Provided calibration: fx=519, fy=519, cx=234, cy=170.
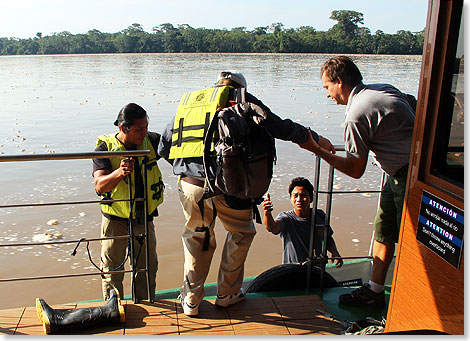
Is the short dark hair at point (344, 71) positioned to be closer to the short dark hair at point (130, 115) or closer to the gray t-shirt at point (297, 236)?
the short dark hair at point (130, 115)

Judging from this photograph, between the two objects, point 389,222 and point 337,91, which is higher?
point 337,91

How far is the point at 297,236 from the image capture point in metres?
4.74

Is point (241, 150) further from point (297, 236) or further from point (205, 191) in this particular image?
point (297, 236)

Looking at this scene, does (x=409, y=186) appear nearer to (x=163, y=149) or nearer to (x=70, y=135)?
(x=163, y=149)

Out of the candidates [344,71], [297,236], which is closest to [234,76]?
[344,71]

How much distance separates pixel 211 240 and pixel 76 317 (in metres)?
0.98

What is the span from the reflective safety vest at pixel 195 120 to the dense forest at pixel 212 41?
7140 cm

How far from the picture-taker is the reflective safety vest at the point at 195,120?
3.20m

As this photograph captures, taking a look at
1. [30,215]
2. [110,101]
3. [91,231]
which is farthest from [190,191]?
[110,101]

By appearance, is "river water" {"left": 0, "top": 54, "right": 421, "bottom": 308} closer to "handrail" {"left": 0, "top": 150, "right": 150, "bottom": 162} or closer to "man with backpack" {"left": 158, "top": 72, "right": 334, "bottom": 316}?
"man with backpack" {"left": 158, "top": 72, "right": 334, "bottom": 316}

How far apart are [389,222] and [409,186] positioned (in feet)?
3.14

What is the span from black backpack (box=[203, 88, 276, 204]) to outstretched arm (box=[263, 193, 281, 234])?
113 cm

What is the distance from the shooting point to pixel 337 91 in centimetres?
330

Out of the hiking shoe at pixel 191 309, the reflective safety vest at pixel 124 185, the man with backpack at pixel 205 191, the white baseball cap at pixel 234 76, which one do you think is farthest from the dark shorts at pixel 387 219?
the reflective safety vest at pixel 124 185
